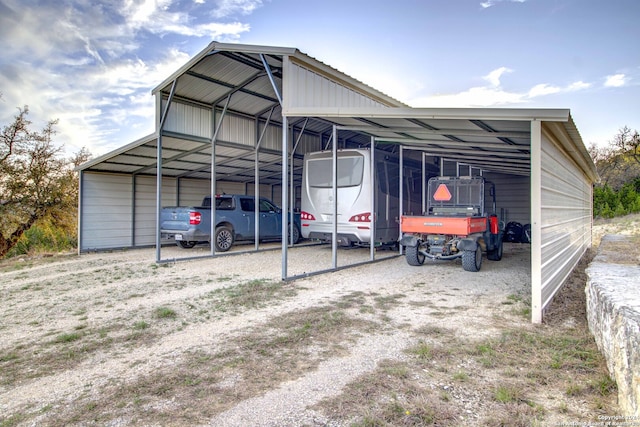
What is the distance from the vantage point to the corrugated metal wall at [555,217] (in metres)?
4.86

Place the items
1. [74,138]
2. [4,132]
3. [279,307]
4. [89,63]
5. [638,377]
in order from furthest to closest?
[74,138] < [4,132] < [89,63] < [279,307] < [638,377]

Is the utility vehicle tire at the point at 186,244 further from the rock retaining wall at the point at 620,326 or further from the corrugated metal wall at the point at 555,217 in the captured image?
the rock retaining wall at the point at 620,326

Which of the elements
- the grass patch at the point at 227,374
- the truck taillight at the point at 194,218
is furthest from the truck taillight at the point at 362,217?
the grass patch at the point at 227,374

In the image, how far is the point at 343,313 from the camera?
500cm

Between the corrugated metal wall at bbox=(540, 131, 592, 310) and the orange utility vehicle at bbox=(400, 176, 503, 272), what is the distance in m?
1.59

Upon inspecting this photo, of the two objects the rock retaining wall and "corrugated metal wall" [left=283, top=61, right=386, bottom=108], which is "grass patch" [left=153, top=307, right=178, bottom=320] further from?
the rock retaining wall

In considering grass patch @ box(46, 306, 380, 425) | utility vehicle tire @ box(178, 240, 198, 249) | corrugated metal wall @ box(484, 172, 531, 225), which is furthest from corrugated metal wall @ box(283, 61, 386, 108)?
corrugated metal wall @ box(484, 172, 531, 225)

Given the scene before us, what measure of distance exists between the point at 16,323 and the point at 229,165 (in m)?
9.19

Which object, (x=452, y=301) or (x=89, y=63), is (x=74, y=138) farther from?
(x=452, y=301)

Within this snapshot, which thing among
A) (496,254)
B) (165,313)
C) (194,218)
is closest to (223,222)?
(194,218)

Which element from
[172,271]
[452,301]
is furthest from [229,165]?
[452,301]

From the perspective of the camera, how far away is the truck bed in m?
7.54

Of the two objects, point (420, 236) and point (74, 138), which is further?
point (74, 138)

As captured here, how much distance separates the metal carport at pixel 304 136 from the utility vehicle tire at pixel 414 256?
93.6 inches
